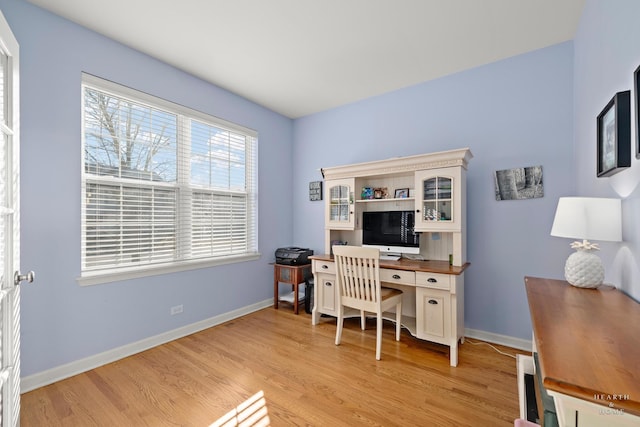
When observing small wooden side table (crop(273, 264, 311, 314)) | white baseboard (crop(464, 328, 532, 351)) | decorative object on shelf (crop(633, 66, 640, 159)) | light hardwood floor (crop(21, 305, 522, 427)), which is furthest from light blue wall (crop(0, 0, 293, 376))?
decorative object on shelf (crop(633, 66, 640, 159))

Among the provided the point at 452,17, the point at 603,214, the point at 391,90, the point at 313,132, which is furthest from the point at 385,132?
the point at 603,214

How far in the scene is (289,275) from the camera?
3727 mm

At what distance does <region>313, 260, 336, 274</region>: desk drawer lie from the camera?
3151mm

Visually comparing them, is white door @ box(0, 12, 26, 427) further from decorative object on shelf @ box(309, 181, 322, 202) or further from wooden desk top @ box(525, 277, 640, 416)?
decorative object on shelf @ box(309, 181, 322, 202)

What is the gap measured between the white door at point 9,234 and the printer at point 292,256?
2.55 m

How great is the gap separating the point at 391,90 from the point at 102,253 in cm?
341

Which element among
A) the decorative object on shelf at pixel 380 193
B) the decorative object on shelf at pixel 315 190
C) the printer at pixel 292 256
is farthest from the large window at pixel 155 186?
the decorative object on shelf at pixel 380 193

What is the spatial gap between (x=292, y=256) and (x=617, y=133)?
3.12m

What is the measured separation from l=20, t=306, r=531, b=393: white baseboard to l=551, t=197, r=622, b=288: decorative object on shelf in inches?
59.5

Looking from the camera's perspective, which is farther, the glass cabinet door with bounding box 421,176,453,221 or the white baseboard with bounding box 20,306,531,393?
the glass cabinet door with bounding box 421,176,453,221

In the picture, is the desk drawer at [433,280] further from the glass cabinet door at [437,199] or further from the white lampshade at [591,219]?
the white lampshade at [591,219]

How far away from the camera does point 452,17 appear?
2164 mm

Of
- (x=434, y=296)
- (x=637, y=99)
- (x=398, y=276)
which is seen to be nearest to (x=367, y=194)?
(x=398, y=276)

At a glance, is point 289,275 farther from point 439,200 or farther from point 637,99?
point 637,99
